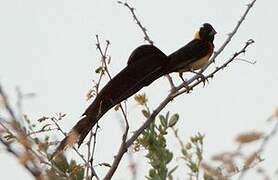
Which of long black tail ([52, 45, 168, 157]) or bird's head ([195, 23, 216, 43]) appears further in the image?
bird's head ([195, 23, 216, 43])

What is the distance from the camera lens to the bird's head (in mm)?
5453

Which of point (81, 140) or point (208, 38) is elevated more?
point (208, 38)

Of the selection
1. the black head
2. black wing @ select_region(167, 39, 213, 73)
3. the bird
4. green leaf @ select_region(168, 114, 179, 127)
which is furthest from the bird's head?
green leaf @ select_region(168, 114, 179, 127)

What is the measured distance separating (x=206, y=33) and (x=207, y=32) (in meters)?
0.05

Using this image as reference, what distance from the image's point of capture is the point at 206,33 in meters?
5.64

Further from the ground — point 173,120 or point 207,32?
point 207,32

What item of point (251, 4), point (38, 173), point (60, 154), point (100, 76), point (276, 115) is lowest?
point (38, 173)

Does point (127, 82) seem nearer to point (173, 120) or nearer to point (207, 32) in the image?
point (173, 120)

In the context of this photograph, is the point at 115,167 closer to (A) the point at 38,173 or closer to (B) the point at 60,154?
(B) the point at 60,154

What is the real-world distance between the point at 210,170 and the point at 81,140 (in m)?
1.04

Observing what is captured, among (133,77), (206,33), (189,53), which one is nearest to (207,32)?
(206,33)

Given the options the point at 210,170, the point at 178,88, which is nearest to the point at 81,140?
the point at 210,170

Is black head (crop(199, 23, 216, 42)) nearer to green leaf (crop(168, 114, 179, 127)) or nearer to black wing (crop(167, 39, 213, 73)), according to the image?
black wing (crop(167, 39, 213, 73))

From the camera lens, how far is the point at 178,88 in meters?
3.43
